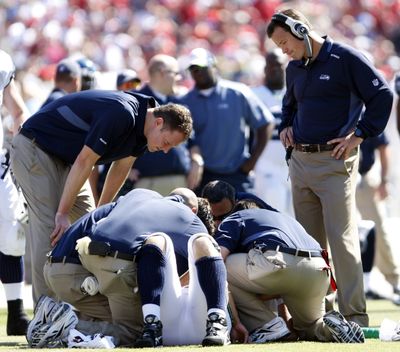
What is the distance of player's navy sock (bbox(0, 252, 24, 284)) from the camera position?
339 inches

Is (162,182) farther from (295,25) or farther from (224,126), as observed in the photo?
(295,25)

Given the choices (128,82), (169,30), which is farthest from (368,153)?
(169,30)

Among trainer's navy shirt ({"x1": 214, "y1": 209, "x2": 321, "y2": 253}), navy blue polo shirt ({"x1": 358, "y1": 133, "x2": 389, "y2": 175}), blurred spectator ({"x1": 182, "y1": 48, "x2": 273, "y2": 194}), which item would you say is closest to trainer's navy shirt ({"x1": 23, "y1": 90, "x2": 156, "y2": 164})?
trainer's navy shirt ({"x1": 214, "y1": 209, "x2": 321, "y2": 253})

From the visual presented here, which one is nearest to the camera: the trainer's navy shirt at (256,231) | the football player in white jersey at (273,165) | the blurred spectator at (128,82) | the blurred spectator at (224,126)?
the trainer's navy shirt at (256,231)

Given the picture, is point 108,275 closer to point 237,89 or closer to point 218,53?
point 237,89

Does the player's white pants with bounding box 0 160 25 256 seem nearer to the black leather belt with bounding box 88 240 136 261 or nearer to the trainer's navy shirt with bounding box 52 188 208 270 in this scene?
the trainer's navy shirt with bounding box 52 188 208 270

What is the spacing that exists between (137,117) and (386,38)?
23009mm

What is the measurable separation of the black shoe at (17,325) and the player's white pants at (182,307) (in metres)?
1.70

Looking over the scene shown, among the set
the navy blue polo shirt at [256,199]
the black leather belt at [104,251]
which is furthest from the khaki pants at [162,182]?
the black leather belt at [104,251]

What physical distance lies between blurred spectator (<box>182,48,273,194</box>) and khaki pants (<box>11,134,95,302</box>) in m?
3.62

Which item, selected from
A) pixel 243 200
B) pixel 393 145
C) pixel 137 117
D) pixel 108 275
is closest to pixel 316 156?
pixel 243 200

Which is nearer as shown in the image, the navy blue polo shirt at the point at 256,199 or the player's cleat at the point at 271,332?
the player's cleat at the point at 271,332

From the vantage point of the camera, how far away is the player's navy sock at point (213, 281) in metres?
6.83

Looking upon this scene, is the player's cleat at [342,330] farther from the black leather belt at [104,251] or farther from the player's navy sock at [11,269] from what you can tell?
the player's navy sock at [11,269]
